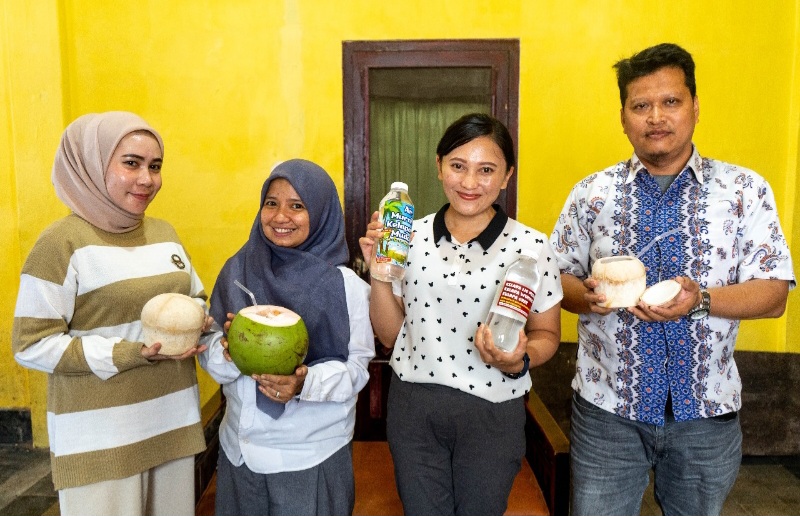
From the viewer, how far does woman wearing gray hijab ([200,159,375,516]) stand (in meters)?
1.60

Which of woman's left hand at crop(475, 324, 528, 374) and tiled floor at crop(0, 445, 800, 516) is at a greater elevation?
woman's left hand at crop(475, 324, 528, 374)

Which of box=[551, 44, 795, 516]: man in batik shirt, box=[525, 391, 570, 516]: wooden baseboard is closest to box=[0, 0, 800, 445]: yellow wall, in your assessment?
box=[525, 391, 570, 516]: wooden baseboard

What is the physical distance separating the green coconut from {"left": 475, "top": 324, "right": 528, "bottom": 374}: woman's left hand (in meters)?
0.47

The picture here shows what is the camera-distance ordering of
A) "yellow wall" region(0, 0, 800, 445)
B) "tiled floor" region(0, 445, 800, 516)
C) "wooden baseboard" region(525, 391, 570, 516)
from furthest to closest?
"yellow wall" region(0, 0, 800, 445) < "tiled floor" region(0, 445, 800, 516) < "wooden baseboard" region(525, 391, 570, 516)

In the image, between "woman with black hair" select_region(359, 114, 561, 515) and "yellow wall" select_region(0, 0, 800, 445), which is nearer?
"woman with black hair" select_region(359, 114, 561, 515)

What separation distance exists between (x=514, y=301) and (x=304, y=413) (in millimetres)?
698

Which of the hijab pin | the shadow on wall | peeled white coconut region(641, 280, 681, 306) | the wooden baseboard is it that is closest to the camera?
peeled white coconut region(641, 280, 681, 306)

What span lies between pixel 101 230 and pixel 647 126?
1.62 meters

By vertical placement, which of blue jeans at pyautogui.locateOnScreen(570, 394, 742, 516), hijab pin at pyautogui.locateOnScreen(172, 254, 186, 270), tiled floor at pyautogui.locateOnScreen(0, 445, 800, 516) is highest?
hijab pin at pyautogui.locateOnScreen(172, 254, 186, 270)

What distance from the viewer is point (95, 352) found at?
1.55m

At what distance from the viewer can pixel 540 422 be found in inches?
90.6

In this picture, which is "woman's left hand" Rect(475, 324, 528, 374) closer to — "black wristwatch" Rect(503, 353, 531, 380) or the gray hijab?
"black wristwatch" Rect(503, 353, 531, 380)

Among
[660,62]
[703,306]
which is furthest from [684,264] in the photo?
[660,62]

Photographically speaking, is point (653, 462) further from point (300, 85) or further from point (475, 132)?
point (300, 85)
